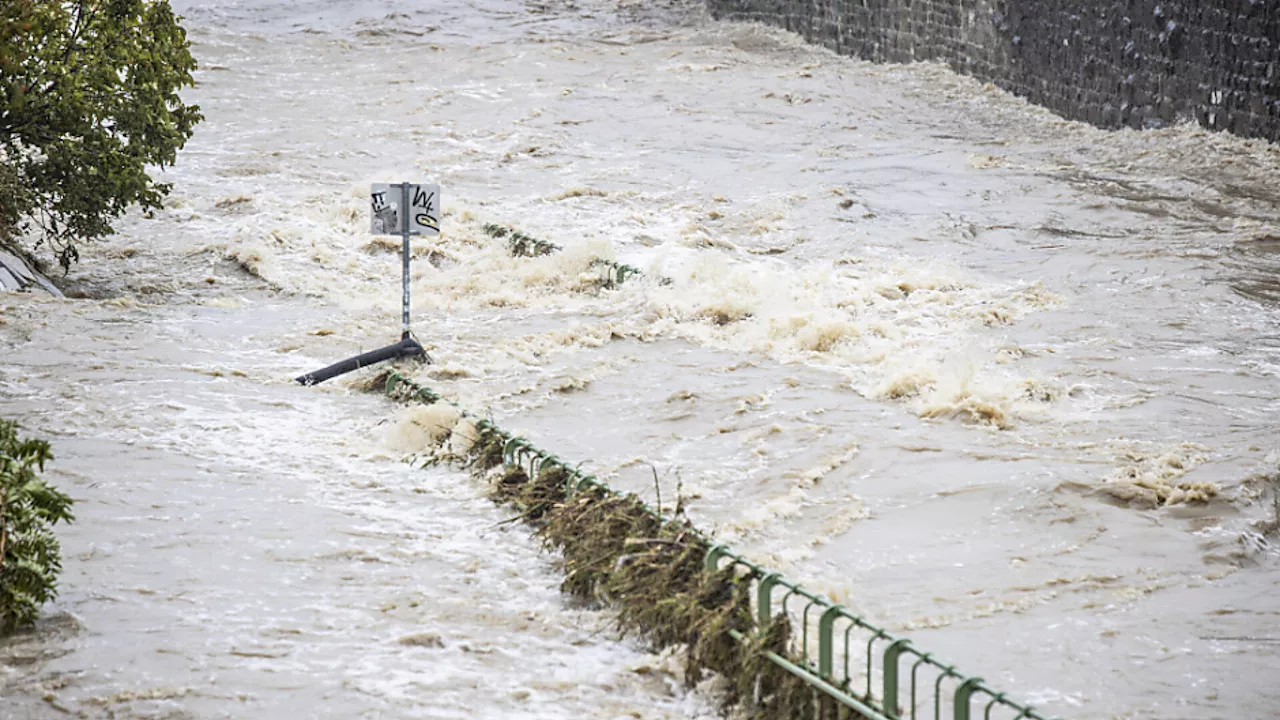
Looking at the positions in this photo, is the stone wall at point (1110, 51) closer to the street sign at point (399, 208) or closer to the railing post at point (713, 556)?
the street sign at point (399, 208)

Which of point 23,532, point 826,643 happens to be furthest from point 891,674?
point 23,532

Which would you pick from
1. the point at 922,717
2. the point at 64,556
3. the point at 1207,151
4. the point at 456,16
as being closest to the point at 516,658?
the point at 922,717

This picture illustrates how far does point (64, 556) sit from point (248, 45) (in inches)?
1009

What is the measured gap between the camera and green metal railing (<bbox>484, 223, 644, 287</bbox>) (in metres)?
14.5

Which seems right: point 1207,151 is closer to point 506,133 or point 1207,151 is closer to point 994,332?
point 994,332

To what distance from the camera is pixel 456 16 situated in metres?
34.9

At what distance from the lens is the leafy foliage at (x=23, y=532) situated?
6.20 metres

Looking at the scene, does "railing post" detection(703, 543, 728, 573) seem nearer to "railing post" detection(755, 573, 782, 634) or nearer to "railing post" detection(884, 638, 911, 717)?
"railing post" detection(755, 573, 782, 634)

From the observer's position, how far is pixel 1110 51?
20.9 metres

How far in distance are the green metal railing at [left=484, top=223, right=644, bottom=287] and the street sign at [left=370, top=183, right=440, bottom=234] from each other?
3.17 m

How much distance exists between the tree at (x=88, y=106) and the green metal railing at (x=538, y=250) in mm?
3639

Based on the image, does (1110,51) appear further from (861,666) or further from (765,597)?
(765,597)

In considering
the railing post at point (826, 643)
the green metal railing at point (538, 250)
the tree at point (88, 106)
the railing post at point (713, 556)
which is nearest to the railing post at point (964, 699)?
the railing post at point (826, 643)

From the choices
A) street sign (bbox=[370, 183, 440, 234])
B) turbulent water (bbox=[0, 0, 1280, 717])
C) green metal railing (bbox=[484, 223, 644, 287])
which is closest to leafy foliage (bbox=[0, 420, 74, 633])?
turbulent water (bbox=[0, 0, 1280, 717])
